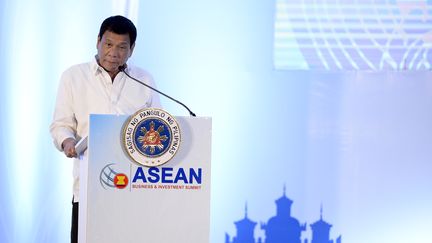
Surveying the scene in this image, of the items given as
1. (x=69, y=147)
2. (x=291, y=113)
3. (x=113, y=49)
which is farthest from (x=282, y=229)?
(x=69, y=147)

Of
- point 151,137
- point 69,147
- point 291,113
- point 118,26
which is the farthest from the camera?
point 291,113

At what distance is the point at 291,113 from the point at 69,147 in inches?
71.0

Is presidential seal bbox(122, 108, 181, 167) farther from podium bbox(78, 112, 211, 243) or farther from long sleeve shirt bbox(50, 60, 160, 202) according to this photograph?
long sleeve shirt bbox(50, 60, 160, 202)

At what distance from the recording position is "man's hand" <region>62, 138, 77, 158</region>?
210 centimetres

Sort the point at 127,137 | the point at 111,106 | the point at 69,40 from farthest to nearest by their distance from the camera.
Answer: the point at 69,40 → the point at 111,106 → the point at 127,137

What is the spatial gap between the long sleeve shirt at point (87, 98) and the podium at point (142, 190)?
416 mm

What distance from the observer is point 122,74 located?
245 cm

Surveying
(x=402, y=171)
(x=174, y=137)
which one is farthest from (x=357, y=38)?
(x=174, y=137)

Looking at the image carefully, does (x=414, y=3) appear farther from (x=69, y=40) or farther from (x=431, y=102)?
(x=69, y=40)

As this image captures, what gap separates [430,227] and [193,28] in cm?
173

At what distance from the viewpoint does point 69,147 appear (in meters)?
2.13

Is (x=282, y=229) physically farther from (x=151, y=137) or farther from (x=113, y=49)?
(x=151, y=137)

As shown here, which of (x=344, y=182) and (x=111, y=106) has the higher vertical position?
(x=111, y=106)

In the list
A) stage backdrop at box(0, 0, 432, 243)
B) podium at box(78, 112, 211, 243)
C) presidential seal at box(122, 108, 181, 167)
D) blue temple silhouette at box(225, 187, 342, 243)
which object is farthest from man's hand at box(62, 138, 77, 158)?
blue temple silhouette at box(225, 187, 342, 243)
